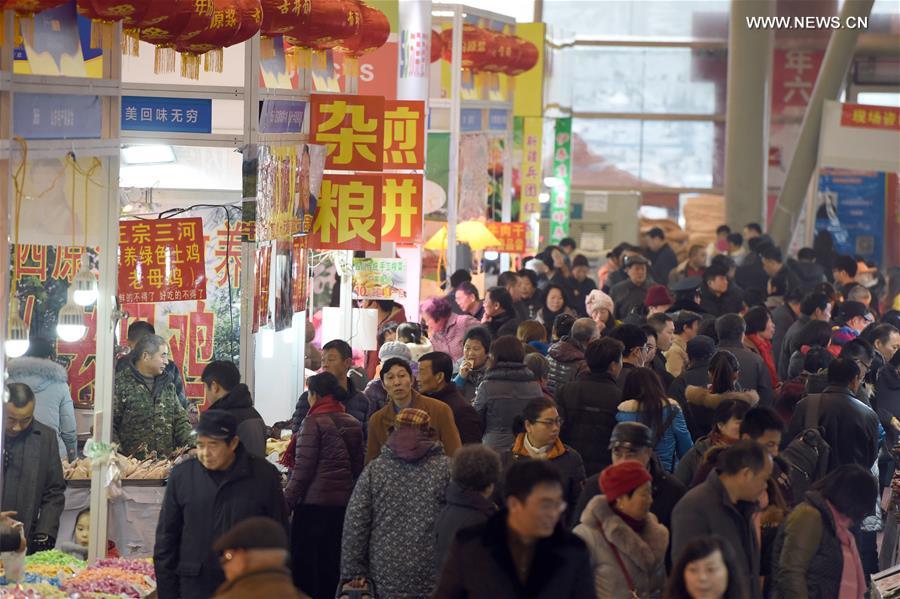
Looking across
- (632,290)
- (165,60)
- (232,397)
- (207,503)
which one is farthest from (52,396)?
(632,290)

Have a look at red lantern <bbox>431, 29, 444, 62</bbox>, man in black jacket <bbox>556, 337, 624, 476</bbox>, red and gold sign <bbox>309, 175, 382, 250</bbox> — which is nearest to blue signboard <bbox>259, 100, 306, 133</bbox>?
red and gold sign <bbox>309, 175, 382, 250</bbox>

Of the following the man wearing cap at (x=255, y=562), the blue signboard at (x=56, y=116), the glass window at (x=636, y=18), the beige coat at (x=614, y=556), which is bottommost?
the beige coat at (x=614, y=556)

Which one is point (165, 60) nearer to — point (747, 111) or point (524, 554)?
point (524, 554)

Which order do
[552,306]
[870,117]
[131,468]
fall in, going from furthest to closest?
[870,117], [552,306], [131,468]

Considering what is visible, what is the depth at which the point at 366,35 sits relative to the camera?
924 cm

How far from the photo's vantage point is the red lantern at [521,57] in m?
14.7

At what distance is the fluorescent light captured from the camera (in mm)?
8930

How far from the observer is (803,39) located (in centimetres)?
2319

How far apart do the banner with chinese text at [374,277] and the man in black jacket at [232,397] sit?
413 centimetres

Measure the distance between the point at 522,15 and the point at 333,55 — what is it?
12.8m

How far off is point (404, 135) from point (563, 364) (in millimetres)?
3292

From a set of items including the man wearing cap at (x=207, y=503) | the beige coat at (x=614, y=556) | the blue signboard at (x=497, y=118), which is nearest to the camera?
the beige coat at (x=614, y=556)

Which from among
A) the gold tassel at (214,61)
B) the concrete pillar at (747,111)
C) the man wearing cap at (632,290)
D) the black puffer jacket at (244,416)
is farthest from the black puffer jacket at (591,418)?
the concrete pillar at (747,111)

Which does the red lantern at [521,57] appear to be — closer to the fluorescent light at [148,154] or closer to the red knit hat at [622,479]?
the fluorescent light at [148,154]
